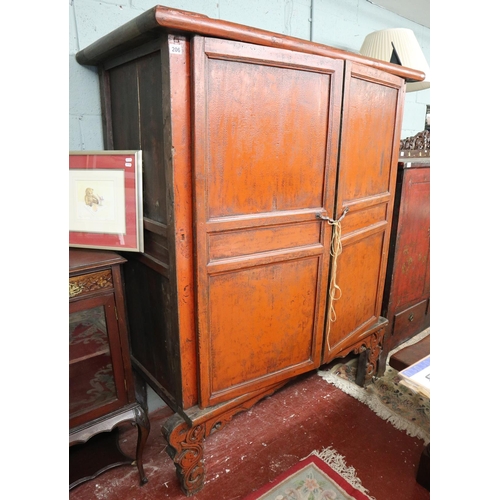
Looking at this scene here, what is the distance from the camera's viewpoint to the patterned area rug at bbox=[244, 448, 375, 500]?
1477 millimetres

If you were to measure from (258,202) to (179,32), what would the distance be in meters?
0.56

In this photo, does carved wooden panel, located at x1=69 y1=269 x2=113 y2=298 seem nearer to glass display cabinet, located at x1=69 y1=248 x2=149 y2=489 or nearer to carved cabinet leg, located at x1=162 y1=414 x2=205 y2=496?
glass display cabinet, located at x1=69 y1=248 x2=149 y2=489

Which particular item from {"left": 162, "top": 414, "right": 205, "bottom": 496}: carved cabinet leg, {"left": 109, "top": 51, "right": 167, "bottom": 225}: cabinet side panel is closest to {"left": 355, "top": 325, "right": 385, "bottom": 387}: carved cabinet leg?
{"left": 162, "top": 414, "right": 205, "bottom": 496}: carved cabinet leg

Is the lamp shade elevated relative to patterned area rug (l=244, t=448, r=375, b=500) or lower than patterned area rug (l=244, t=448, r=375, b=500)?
elevated

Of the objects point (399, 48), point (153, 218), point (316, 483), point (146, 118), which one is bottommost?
point (316, 483)

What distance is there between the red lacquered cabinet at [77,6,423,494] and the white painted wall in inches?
3.2

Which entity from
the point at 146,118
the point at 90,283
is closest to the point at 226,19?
the point at 146,118

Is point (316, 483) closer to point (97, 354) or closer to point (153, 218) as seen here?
point (97, 354)

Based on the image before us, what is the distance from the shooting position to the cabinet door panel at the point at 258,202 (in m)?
1.16

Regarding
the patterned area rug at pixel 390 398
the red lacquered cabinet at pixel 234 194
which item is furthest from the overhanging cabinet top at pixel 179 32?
the patterned area rug at pixel 390 398

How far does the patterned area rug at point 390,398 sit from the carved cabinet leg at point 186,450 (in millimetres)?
977

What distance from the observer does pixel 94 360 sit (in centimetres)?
136
